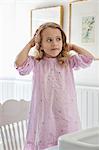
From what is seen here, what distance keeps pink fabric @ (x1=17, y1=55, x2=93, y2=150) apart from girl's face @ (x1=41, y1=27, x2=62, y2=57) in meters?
0.05

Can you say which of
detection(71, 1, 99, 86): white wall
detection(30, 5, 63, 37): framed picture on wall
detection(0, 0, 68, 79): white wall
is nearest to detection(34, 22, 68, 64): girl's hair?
detection(71, 1, 99, 86): white wall

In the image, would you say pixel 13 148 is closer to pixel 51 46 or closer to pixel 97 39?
pixel 51 46

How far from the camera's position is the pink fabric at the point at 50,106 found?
134 cm

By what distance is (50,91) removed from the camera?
4.46ft

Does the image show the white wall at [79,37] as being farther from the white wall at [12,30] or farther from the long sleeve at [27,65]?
the long sleeve at [27,65]

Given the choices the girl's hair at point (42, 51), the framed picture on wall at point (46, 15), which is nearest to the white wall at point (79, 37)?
the framed picture on wall at point (46, 15)

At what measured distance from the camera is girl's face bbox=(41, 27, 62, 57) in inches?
53.8

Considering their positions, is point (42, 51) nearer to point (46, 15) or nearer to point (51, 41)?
point (51, 41)

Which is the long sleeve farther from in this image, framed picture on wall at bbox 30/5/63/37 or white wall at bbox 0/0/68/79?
white wall at bbox 0/0/68/79

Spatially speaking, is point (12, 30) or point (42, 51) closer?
point (42, 51)

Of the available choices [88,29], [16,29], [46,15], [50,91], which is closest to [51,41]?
[50,91]

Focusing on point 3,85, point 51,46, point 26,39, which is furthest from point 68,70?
point 3,85

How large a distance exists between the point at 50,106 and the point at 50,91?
0.23 feet

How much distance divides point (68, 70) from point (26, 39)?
3.74ft
